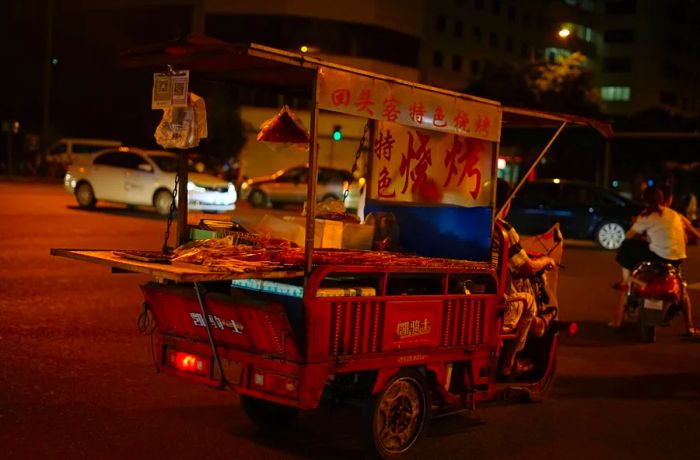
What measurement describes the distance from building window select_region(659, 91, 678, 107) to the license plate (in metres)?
78.4

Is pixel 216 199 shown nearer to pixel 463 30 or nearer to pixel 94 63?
pixel 94 63

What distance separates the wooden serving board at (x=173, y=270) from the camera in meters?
4.56

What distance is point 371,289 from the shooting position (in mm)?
5176

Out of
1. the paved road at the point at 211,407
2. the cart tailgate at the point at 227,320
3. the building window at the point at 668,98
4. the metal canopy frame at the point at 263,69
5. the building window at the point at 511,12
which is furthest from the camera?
the building window at the point at 668,98

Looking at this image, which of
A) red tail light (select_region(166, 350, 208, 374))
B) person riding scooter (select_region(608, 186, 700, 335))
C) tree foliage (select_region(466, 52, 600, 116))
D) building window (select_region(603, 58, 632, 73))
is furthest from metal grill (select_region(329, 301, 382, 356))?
building window (select_region(603, 58, 632, 73))

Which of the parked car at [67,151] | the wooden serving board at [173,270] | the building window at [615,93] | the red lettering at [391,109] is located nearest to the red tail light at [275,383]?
the wooden serving board at [173,270]

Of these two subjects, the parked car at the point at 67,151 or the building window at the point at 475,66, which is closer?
the parked car at the point at 67,151

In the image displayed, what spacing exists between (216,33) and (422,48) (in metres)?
A: 13.4

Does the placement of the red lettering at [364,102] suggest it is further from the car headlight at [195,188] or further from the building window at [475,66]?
the building window at [475,66]

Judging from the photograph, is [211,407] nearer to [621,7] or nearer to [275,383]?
[275,383]

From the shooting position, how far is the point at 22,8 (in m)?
46.0

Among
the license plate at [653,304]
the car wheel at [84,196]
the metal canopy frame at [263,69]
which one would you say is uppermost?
the metal canopy frame at [263,69]

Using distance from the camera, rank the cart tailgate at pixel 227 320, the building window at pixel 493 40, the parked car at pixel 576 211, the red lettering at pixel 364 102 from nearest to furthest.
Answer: the cart tailgate at pixel 227 320 < the red lettering at pixel 364 102 < the parked car at pixel 576 211 < the building window at pixel 493 40

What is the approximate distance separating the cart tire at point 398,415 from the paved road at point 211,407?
223 millimetres
